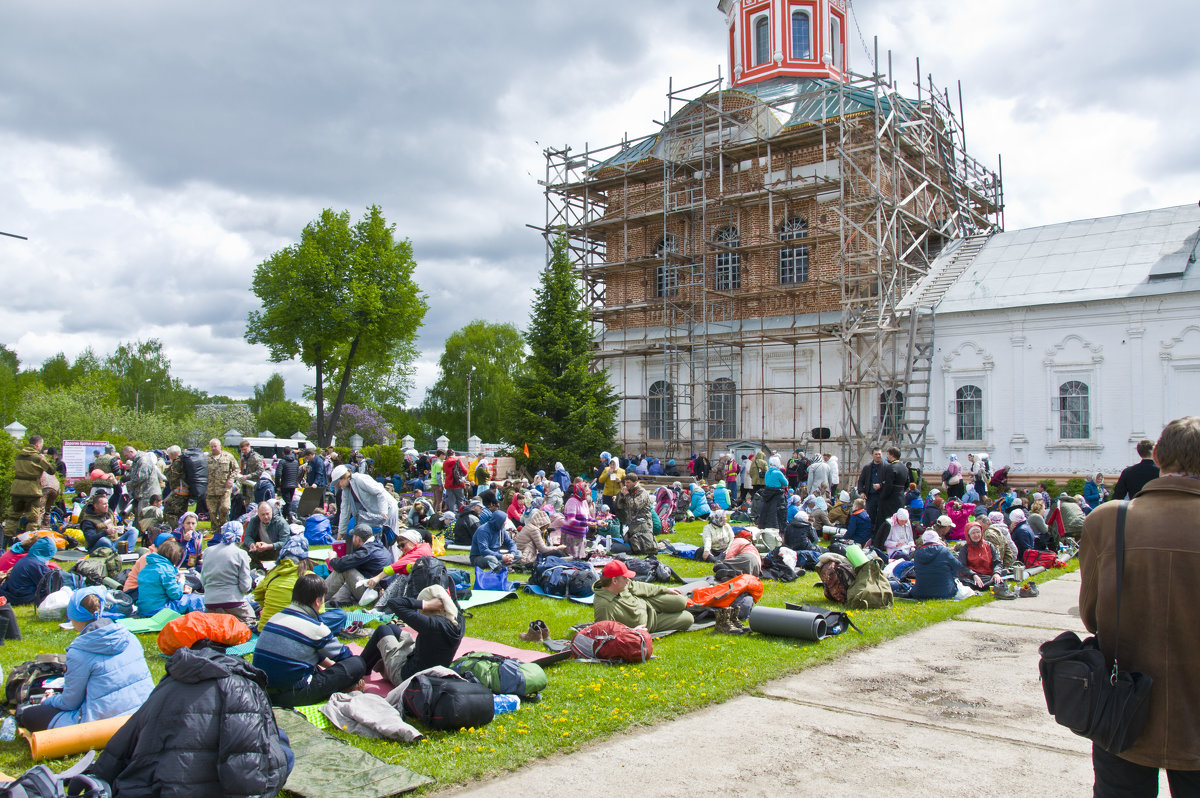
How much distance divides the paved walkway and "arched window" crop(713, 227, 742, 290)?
25.1 meters

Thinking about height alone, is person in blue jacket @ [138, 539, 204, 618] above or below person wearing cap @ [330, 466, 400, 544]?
below

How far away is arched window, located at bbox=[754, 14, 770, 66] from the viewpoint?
37.4 metres

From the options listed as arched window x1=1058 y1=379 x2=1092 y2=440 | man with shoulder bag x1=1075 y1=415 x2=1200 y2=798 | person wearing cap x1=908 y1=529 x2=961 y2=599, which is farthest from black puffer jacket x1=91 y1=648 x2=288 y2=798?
arched window x1=1058 y1=379 x2=1092 y2=440

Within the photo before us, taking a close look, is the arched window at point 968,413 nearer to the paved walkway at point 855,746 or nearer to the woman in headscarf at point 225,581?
the paved walkway at point 855,746

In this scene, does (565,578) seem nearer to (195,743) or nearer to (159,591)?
(159,591)

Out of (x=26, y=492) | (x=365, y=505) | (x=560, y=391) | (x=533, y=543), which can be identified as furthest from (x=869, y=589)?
(x=560, y=391)

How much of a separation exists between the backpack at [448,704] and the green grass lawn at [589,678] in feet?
0.32

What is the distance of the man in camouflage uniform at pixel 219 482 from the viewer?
45.6 feet

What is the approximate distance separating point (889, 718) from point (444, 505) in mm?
13720

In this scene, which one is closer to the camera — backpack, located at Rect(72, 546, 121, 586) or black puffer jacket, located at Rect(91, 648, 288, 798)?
black puffer jacket, located at Rect(91, 648, 288, 798)

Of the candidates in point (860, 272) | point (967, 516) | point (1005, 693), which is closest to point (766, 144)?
point (860, 272)

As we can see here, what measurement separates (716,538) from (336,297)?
27566mm

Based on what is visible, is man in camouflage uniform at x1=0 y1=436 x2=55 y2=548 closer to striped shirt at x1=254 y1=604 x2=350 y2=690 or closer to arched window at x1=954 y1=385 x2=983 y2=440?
striped shirt at x1=254 y1=604 x2=350 y2=690

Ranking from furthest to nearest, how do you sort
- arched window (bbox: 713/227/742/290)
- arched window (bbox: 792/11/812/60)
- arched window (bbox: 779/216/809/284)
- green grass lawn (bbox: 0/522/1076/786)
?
arched window (bbox: 792/11/812/60) → arched window (bbox: 713/227/742/290) → arched window (bbox: 779/216/809/284) → green grass lawn (bbox: 0/522/1076/786)
